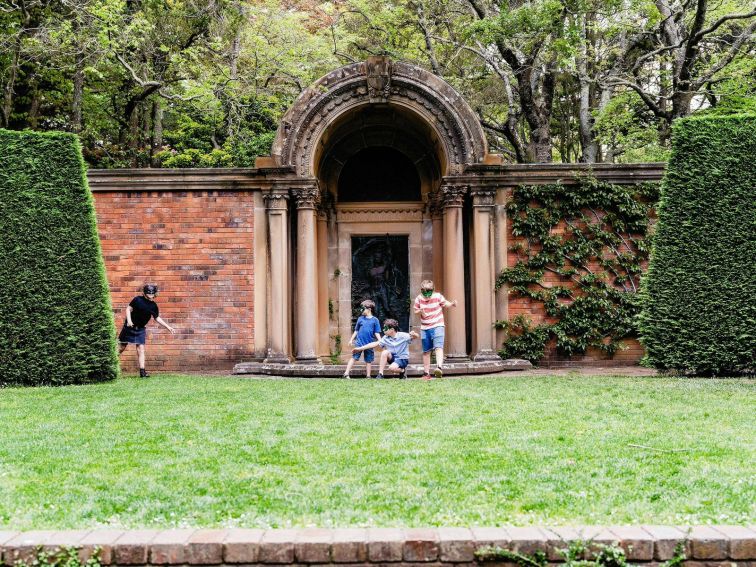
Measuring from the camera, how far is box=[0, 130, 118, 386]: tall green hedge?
10.5 meters

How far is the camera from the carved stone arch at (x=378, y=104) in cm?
1313

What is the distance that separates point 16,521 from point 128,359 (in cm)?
1029

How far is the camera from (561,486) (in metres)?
4.26

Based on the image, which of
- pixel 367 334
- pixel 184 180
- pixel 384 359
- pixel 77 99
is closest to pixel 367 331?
pixel 367 334

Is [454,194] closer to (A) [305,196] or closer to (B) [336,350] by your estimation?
(A) [305,196]

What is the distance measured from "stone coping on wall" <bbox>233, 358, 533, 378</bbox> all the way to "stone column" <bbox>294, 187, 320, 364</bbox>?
0.67 meters

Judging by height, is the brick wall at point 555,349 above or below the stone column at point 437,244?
below

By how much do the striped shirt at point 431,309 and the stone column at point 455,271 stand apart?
1.55 metres

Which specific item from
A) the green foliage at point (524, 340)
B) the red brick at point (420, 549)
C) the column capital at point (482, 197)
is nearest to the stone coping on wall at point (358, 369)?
the green foliage at point (524, 340)

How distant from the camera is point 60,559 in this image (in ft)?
10.7

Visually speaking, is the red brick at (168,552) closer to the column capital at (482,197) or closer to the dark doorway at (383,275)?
the column capital at (482,197)

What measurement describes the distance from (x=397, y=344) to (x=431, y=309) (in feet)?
2.65

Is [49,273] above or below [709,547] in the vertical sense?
above

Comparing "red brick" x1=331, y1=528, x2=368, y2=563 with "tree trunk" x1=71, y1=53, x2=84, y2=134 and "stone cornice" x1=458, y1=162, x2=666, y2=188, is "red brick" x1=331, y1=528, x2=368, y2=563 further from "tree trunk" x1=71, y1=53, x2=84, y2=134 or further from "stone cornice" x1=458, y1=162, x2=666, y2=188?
"tree trunk" x1=71, y1=53, x2=84, y2=134
